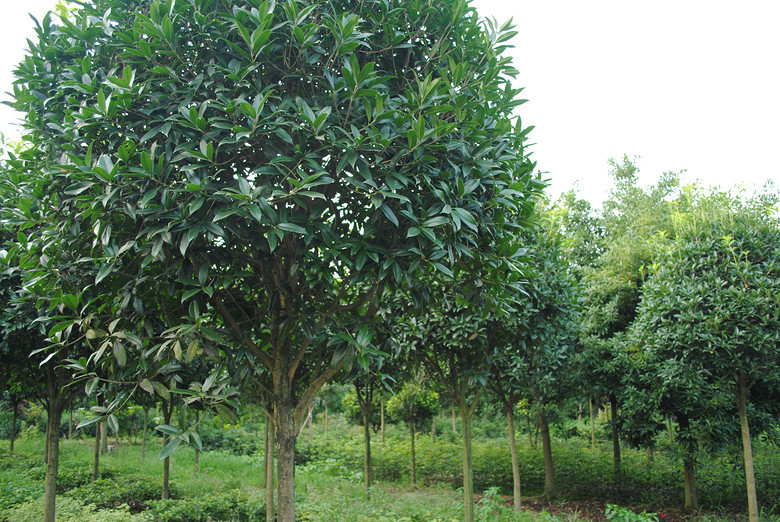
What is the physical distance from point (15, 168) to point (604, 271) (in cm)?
1232

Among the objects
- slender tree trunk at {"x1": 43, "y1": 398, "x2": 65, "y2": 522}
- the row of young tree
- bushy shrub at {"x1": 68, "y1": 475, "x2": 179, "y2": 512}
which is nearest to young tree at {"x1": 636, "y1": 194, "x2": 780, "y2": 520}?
the row of young tree

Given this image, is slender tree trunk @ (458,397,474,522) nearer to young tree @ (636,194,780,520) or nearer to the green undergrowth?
young tree @ (636,194,780,520)

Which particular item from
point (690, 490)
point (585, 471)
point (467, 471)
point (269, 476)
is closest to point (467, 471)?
point (467, 471)

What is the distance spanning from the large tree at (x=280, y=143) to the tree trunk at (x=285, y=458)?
0.05ft

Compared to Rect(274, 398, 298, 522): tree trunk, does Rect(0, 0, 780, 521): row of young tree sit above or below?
above

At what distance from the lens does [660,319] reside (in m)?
8.12

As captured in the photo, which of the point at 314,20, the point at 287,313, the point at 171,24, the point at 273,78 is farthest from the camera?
the point at 287,313

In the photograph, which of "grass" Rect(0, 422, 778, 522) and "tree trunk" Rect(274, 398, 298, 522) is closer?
"tree trunk" Rect(274, 398, 298, 522)

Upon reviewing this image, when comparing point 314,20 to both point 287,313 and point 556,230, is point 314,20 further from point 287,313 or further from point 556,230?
point 556,230

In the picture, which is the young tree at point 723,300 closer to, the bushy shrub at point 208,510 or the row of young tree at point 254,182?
the row of young tree at point 254,182

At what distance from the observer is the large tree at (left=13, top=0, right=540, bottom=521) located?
2.83 metres

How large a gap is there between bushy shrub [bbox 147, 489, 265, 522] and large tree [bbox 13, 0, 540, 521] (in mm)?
5390

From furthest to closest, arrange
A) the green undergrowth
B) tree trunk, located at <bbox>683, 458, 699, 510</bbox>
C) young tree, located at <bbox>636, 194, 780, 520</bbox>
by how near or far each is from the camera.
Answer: the green undergrowth
tree trunk, located at <bbox>683, 458, 699, 510</bbox>
young tree, located at <bbox>636, 194, 780, 520</bbox>

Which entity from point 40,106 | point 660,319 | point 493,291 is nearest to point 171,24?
point 40,106
